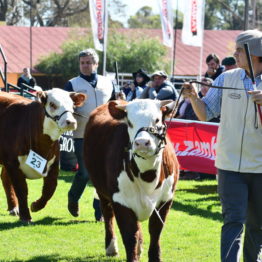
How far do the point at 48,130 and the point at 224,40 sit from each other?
4262cm

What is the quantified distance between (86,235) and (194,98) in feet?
10.3

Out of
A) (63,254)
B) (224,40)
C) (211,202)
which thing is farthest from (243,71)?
(224,40)

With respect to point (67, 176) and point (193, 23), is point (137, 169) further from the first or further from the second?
point (193, 23)

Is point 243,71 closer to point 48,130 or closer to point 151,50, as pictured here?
point 48,130

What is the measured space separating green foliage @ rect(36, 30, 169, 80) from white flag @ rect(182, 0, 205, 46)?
14.7 meters

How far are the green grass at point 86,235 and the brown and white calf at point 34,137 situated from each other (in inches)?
16.6

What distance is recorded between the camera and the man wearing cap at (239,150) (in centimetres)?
538

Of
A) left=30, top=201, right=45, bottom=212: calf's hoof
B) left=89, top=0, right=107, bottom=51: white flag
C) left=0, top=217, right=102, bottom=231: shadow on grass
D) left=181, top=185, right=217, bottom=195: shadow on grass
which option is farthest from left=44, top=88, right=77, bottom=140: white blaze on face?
left=89, top=0, right=107, bottom=51: white flag

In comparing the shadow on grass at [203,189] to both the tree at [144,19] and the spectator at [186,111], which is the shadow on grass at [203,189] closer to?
the spectator at [186,111]

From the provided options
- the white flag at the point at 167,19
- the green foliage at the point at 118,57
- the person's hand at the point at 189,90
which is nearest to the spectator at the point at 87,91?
the person's hand at the point at 189,90

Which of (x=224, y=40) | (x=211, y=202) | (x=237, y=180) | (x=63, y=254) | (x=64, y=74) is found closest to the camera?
(x=237, y=180)

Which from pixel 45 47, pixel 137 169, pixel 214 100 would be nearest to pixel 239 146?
pixel 214 100

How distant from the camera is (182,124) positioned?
12.5 metres

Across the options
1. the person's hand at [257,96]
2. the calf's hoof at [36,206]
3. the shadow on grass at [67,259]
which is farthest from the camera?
the calf's hoof at [36,206]
